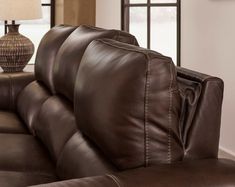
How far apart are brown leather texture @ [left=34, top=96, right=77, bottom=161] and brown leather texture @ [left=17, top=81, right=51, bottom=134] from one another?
124 mm

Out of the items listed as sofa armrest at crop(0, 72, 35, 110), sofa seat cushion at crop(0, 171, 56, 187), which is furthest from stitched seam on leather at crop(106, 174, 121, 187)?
sofa armrest at crop(0, 72, 35, 110)

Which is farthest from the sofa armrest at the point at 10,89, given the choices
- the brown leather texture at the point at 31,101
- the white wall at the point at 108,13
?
the white wall at the point at 108,13

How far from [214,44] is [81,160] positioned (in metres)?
1.90

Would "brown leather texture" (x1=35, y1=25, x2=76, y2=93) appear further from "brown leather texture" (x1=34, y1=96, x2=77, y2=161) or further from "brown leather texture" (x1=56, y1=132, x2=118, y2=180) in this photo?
"brown leather texture" (x1=56, y1=132, x2=118, y2=180)

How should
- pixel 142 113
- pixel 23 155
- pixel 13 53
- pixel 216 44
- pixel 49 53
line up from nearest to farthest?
pixel 142 113
pixel 23 155
pixel 49 53
pixel 216 44
pixel 13 53

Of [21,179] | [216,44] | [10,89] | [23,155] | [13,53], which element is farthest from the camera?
[13,53]

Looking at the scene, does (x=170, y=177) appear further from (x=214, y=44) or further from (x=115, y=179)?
(x=214, y=44)

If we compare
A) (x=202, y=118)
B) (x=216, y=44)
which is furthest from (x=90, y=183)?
(x=216, y=44)

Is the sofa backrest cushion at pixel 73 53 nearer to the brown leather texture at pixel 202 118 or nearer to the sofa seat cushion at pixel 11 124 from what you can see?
the sofa seat cushion at pixel 11 124

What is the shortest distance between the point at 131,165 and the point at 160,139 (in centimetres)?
11

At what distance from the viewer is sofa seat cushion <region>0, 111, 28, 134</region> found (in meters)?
2.63

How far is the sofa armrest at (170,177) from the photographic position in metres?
1.22

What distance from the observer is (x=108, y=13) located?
4.53 metres

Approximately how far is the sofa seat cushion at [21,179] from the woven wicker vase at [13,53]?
175 centimetres
